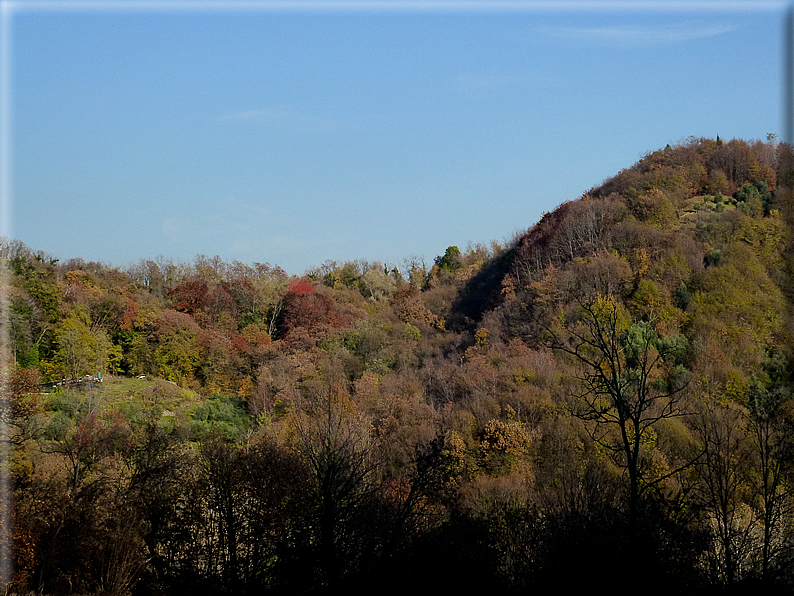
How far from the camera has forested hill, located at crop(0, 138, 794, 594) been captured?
11805mm

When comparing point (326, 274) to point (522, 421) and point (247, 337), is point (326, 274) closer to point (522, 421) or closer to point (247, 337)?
point (247, 337)

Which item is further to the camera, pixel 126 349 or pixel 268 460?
pixel 126 349

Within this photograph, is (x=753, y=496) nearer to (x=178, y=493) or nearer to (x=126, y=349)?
(x=178, y=493)

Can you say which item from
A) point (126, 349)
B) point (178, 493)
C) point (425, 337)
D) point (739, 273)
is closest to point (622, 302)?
point (739, 273)

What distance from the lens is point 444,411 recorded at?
83.9ft

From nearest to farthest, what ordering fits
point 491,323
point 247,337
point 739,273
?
point 739,273
point 491,323
point 247,337

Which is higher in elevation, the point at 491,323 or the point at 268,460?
the point at 491,323

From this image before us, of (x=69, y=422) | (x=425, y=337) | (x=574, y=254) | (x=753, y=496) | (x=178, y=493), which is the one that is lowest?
(x=753, y=496)

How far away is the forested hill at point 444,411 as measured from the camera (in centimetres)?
1181

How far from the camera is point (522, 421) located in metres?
24.1

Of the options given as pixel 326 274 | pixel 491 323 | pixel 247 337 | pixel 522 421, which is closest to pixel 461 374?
pixel 522 421

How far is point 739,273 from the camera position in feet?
99.8

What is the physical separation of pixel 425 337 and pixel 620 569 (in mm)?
32452

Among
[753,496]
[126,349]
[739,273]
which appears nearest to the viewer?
[753,496]
